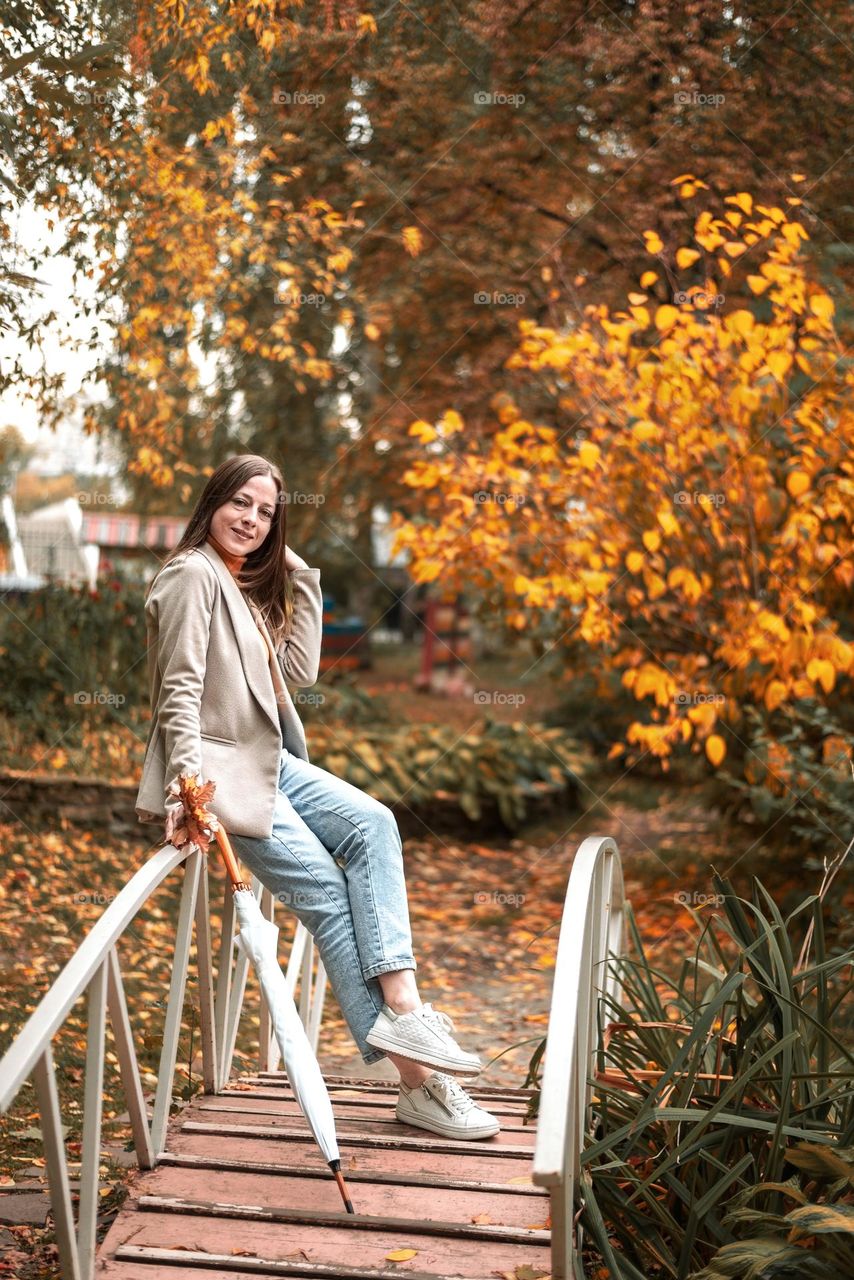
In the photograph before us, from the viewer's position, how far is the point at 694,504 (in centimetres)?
553

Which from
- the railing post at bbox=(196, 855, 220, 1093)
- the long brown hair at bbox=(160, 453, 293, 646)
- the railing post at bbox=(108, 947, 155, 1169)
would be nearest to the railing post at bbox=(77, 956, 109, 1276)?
the railing post at bbox=(108, 947, 155, 1169)

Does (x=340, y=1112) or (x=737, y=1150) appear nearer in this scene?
(x=737, y=1150)

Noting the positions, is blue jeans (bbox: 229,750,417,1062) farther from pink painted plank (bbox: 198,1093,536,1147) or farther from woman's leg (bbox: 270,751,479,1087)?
pink painted plank (bbox: 198,1093,536,1147)

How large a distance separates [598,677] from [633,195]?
302cm

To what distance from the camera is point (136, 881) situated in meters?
2.17

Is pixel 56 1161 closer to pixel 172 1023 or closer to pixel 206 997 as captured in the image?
pixel 172 1023

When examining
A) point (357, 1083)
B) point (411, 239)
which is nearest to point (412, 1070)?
point (357, 1083)

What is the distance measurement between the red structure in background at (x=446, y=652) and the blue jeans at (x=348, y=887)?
843cm

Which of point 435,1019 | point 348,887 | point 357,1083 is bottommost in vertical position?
point 357,1083

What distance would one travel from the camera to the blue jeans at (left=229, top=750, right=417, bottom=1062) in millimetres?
2598

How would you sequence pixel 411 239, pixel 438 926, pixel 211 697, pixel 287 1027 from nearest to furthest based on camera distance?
pixel 287 1027 < pixel 211 697 < pixel 438 926 < pixel 411 239

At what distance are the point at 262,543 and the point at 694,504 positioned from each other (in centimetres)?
308

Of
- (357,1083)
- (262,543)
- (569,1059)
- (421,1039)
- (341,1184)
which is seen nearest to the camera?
(569,1059)

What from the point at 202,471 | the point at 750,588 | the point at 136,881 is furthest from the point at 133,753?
the point at 136,881
